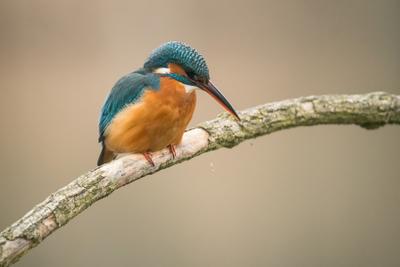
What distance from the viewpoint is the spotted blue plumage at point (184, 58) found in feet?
5.97


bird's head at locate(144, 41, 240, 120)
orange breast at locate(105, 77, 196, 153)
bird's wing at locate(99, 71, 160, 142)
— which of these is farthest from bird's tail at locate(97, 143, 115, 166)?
bird's head at locate(144, 41, 240, 120)

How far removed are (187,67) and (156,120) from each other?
197mm

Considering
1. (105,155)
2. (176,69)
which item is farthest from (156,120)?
(105,155)

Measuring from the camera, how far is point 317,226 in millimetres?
2916

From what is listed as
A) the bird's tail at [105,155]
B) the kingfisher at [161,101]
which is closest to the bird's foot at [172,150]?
the kingfisher at [161,101]

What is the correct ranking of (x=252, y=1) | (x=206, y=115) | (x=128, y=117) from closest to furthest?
(x=128, y=117) → (x=206, y=115) → (x=252, y=1)

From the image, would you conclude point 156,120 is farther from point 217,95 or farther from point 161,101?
point 217,95

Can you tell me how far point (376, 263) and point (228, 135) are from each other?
4.67 feet

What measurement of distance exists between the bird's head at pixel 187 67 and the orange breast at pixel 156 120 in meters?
0.03

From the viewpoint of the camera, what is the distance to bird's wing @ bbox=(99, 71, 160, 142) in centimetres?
186

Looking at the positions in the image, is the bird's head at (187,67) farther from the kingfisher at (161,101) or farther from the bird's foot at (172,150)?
the bird's foot at (172,150)

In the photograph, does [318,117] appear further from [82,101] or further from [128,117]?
[82,101]

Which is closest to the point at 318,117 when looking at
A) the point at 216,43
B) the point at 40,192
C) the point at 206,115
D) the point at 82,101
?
the point at 206,115

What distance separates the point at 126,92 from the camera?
187 cm
